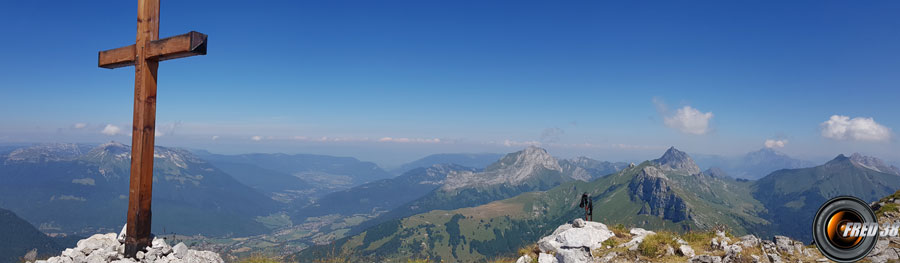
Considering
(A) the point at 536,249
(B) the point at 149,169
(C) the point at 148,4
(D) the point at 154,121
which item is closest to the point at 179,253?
(B) the point at 149,169

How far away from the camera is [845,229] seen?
980cm

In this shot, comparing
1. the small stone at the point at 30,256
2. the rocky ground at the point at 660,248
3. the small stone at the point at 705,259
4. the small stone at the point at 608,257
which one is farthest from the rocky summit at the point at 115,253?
the small stone at the point at 705,259

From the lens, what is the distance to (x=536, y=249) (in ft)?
45.9

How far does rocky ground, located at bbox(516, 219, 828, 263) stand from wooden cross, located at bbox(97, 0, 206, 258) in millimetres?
10888

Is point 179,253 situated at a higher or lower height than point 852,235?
lower

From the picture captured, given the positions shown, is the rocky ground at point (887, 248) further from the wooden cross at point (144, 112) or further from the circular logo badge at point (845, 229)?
the wooden cross at point (144, 112)

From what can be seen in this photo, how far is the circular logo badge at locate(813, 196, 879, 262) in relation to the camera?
9375 mm

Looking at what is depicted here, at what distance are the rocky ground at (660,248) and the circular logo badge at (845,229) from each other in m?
1.12

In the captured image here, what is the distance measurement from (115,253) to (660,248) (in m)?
15.2

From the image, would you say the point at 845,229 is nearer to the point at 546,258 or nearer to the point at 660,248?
the point at 660,248

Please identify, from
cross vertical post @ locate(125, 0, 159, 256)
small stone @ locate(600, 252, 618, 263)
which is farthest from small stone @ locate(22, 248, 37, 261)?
small stone @ locate(600, 252, 618, 263)

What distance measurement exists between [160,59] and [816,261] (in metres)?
18.0

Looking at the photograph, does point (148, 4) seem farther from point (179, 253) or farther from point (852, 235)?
point (852, 235)

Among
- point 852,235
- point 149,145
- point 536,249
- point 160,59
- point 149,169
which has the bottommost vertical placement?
point 536,249
